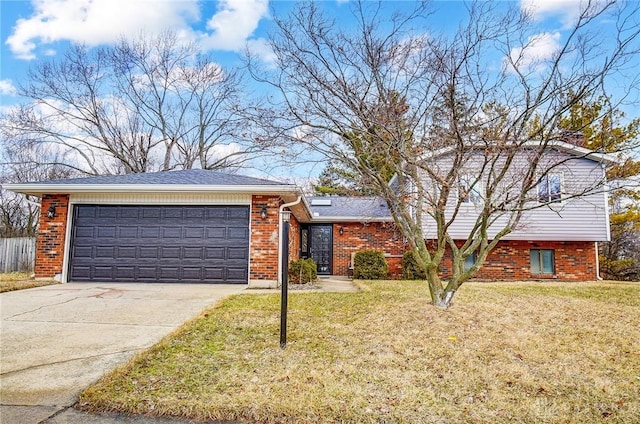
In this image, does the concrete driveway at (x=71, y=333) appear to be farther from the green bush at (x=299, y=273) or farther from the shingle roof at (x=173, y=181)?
the shingle roof at (x=173, y=181)

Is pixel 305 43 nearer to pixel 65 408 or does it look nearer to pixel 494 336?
pixel 494 336

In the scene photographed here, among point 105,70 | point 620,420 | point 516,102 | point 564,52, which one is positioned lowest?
point 620,420

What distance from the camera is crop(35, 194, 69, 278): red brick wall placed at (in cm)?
935

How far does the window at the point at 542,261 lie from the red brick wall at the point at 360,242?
15.3 feet

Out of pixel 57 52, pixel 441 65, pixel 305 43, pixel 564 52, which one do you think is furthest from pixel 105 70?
pixel 564 52

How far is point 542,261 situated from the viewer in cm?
1327

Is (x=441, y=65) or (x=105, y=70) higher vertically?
(x=105, y=70)

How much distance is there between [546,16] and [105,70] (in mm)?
20944

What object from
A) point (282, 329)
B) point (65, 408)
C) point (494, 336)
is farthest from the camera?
point (494, 336)

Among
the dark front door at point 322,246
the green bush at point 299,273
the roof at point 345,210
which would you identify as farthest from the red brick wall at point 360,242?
the green bush at point 299,273

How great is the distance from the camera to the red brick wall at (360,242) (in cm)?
1359

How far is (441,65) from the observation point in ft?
17.0

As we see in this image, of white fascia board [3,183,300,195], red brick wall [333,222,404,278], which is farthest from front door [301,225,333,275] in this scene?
white fascia board [3,183,300,195]

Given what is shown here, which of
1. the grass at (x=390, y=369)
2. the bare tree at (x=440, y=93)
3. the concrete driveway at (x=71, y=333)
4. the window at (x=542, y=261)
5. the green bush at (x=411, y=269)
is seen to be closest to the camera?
the grass at (x=390, y=369)
